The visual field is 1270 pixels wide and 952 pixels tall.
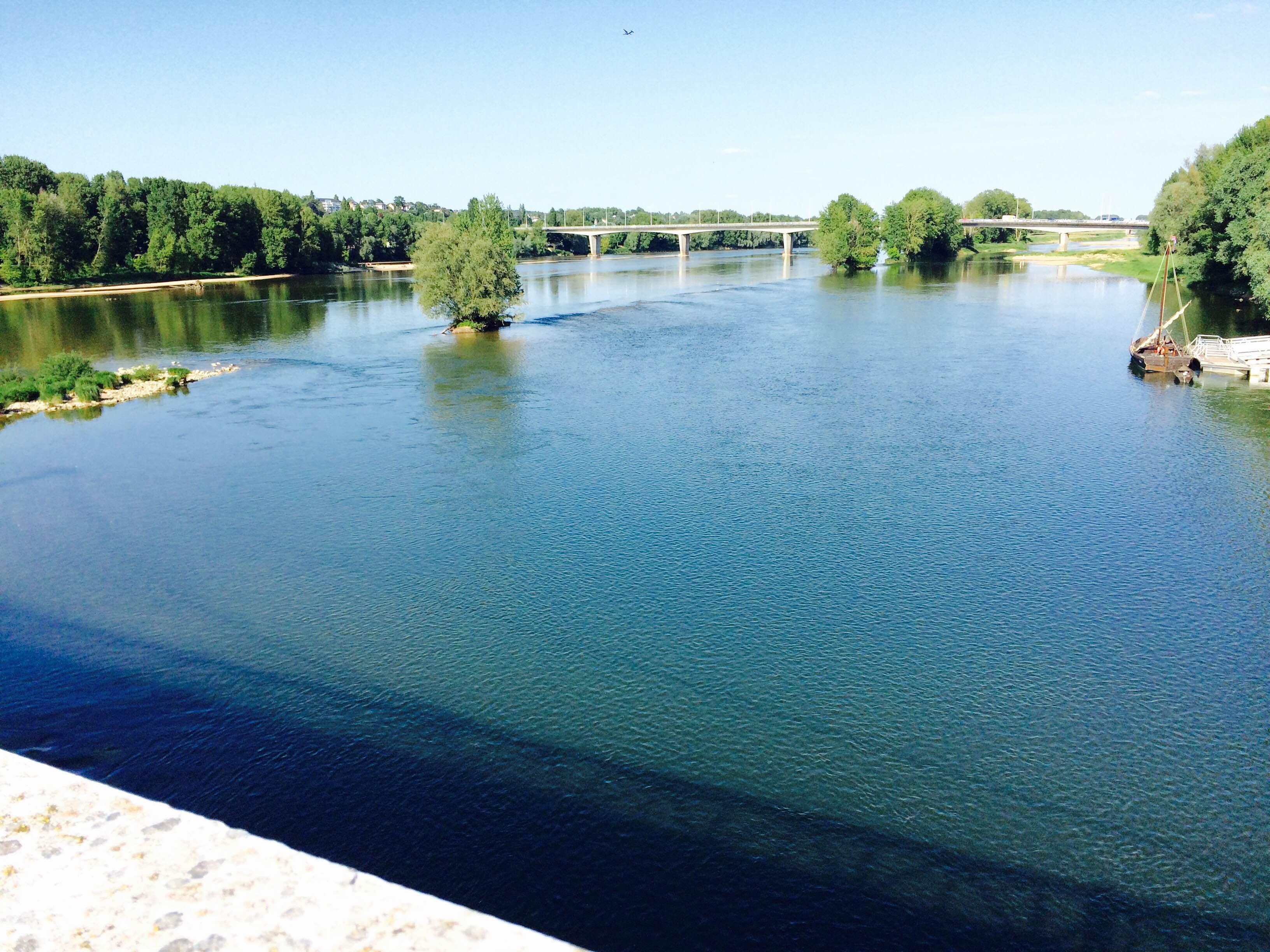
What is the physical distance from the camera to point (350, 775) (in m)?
14.8

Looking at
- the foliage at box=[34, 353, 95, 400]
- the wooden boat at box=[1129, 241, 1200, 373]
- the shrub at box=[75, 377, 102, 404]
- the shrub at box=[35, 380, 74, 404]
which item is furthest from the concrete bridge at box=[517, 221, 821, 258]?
the shrub at box=[35, 380, 74, 404]

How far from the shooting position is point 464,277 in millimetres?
61219

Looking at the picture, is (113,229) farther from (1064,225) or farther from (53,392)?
(1064,225)

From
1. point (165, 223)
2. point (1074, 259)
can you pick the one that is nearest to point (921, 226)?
point (1074, 259)

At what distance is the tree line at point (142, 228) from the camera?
93562 millimetres

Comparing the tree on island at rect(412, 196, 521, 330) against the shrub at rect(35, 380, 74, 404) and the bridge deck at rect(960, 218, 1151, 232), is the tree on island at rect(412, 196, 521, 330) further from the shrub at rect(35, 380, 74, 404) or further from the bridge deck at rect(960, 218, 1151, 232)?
the bridge deck at rect(960, 218, 1151, 232)

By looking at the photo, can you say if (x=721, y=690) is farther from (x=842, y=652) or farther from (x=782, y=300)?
(x=782, y=300)

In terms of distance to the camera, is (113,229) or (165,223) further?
(165,223)

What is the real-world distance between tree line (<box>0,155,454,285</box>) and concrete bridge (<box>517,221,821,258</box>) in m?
53.2

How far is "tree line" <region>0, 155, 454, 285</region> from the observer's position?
93.6m

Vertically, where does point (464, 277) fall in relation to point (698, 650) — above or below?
above

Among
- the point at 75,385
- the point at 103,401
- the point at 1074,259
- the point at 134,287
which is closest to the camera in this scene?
the point at 103,401

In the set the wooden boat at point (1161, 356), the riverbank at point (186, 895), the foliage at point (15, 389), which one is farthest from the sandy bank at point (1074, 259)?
the riverbank at point (186, 895)

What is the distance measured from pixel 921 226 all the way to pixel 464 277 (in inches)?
3539
